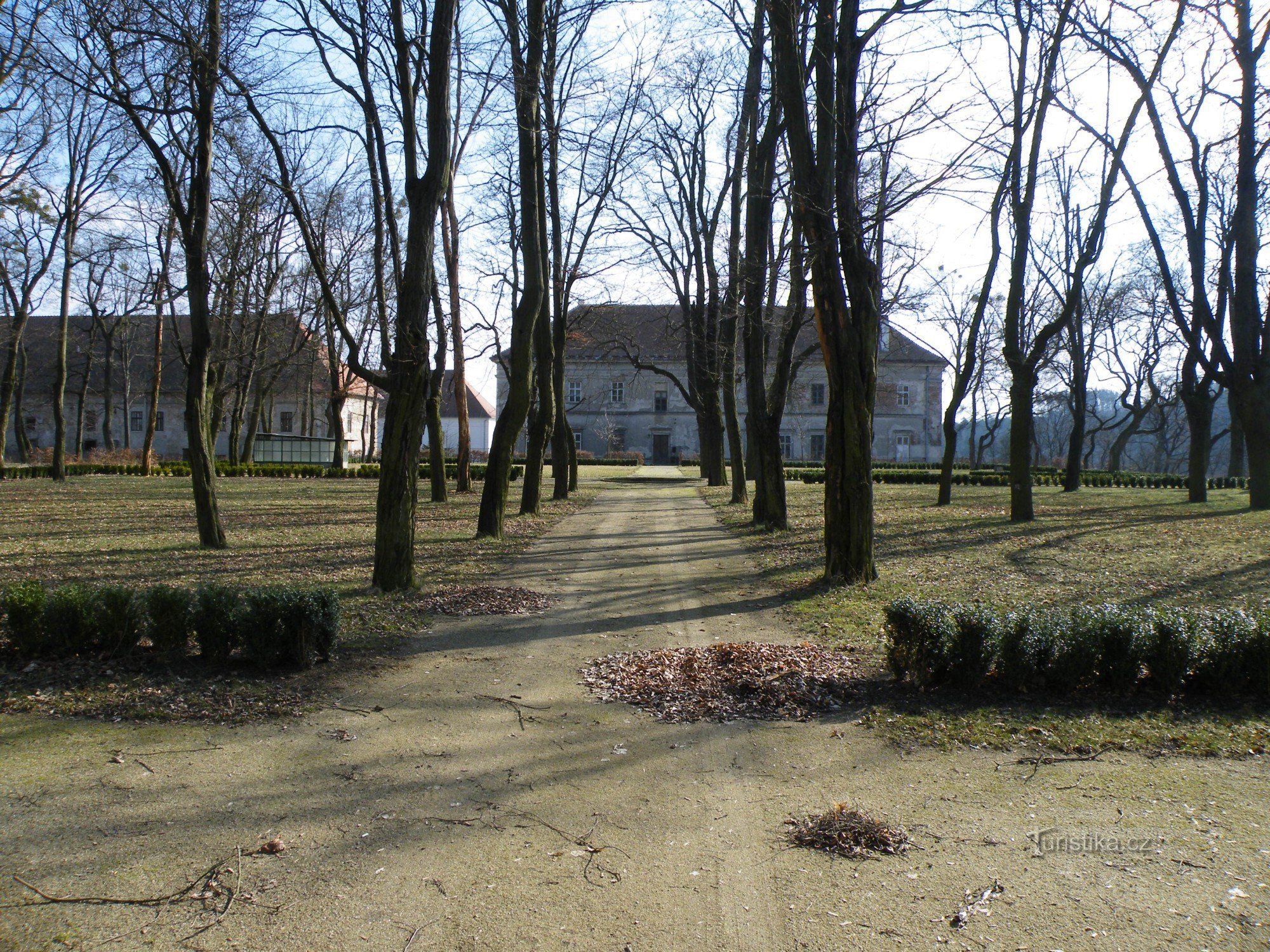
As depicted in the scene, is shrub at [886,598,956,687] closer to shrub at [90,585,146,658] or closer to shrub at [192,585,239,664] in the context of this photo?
shrub at [192,585,239,664]

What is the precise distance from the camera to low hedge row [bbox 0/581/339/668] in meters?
6.24

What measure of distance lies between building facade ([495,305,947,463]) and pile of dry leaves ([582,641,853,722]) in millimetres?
51520

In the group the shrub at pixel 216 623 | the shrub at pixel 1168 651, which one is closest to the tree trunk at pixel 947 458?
the shrub at pixel 1168 651

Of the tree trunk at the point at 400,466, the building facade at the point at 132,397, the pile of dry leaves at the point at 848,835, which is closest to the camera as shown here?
the pile of dry leaves at the point at 848,835

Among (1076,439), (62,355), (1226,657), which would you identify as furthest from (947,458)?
(62,355)

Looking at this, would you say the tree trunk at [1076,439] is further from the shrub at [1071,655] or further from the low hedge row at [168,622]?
the low hedge row at [168,622]

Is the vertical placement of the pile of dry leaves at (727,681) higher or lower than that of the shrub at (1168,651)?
lower

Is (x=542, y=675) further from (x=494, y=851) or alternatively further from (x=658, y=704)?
(x=494, y=851)

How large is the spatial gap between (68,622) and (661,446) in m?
56.2

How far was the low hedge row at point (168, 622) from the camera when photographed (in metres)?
6.24

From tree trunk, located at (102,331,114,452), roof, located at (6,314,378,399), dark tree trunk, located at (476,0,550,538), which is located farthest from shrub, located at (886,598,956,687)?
roof, located at (6,314,378,399)

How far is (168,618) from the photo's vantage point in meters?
6.34

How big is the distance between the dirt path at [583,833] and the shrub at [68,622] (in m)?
1.22

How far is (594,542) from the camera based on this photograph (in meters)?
14.7
